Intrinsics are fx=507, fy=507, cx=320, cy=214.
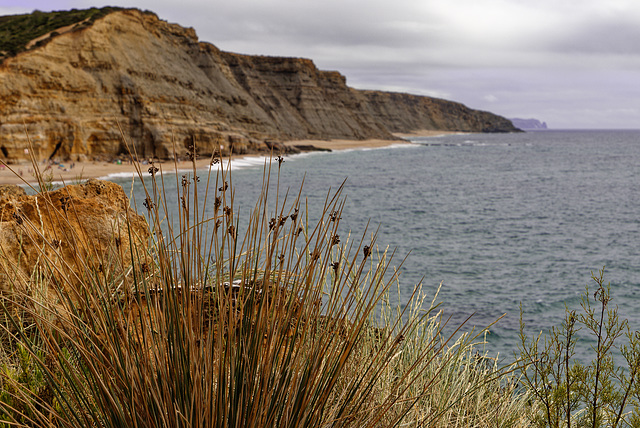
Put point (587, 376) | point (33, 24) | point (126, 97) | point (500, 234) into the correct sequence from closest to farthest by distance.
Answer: point (587, 376), point (500, 234), point (126, 97), point (33, 24)

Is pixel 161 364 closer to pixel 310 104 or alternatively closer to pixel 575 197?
pixel 575 197

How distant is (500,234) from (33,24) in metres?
42.1

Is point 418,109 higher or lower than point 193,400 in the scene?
higher

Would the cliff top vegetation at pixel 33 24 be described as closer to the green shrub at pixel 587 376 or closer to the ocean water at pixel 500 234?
the ocean water at pixel 500 234

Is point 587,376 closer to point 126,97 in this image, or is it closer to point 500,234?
point 500,234

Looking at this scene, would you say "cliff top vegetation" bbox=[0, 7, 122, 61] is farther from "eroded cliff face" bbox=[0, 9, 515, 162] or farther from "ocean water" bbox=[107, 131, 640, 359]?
"ocean water" bbox=[107, 131, 640, 359]

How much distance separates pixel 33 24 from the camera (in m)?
42.1

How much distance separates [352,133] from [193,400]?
84.7 metres

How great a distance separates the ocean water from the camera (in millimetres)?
10438

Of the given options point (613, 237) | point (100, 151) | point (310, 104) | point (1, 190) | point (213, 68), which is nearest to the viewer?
point (1, 190)

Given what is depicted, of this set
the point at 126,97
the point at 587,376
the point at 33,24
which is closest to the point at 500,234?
the point at 587,376

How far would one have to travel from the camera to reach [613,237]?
1753 centimetres

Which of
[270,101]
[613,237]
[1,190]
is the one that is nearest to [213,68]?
[270,101]

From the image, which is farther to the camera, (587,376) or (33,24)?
(33,24)
